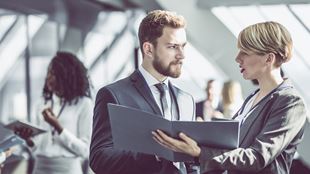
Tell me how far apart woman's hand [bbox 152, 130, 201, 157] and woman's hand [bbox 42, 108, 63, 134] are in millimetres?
2184

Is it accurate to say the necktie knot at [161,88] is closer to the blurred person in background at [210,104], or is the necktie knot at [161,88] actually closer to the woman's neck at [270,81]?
the woman's neck at [270,81]

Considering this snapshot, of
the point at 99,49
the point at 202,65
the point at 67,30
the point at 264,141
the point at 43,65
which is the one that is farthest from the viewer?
the point at 202,65

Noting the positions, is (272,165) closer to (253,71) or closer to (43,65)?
(253,71)

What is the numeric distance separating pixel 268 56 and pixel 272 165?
1.51 feet

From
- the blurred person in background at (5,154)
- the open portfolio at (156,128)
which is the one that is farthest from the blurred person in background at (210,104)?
the open portfolio at (156,128)

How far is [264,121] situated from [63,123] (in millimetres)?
2330

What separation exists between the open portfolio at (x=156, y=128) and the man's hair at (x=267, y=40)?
36 centimetres

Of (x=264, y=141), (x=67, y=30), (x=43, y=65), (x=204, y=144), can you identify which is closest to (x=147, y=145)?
(x=204, y=144)

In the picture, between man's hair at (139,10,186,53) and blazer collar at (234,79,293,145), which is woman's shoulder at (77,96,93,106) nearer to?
man's hair at (139,10,186,53)

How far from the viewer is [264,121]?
2.91 metres

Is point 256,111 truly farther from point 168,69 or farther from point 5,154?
point 5,154

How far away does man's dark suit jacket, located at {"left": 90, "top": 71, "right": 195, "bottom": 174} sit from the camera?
2.93 m

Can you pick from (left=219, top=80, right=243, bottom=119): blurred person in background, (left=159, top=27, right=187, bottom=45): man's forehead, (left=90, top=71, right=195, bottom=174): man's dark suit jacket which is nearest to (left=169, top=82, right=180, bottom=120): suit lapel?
(left=90, top=71, right=195, bottom=174): man's dark suit jacket

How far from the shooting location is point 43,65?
9.12 meters
